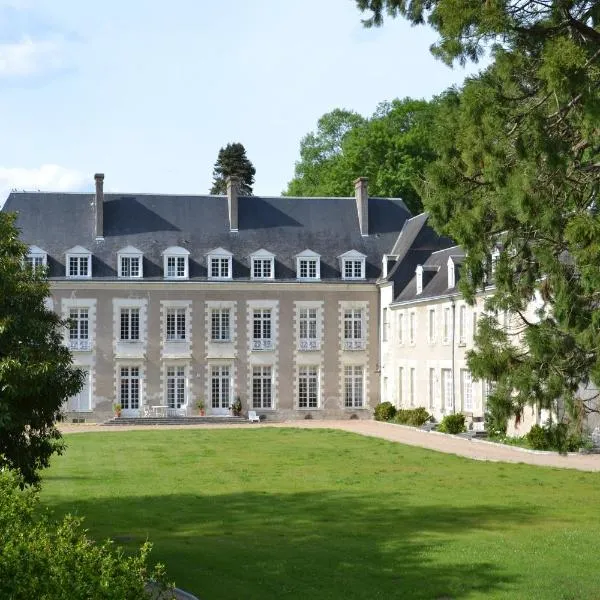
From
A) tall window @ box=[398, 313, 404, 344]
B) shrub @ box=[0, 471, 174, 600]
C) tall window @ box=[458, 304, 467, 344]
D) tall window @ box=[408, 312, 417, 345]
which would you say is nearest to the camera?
shrub @ box=[0, 471, 174, 600]

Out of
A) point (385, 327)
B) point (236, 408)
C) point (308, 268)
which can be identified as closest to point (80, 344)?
point (236, 408)

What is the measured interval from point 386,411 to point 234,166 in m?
37.7

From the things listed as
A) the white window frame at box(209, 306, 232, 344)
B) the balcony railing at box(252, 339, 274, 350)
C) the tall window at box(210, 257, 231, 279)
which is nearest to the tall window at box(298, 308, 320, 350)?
the balcony railing at box(252, 339, 274, 350)

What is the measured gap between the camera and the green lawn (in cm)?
1173

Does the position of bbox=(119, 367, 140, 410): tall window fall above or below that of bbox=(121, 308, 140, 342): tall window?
below

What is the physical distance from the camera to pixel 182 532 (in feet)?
49.0

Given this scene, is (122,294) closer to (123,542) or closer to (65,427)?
(65,427)

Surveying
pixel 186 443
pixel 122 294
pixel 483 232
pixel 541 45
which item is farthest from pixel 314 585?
pixel 122 294

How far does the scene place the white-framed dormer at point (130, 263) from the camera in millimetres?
42438

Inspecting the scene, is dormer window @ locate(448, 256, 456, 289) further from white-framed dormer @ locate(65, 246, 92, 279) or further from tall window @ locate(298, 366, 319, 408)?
white-framed dormer @ locate(65, 246, 92, 279)

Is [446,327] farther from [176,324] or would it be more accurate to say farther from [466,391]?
[176,324]

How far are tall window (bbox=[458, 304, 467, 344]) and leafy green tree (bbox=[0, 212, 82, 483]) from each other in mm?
23095

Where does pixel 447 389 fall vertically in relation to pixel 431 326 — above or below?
below

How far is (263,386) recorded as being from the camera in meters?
43.6
